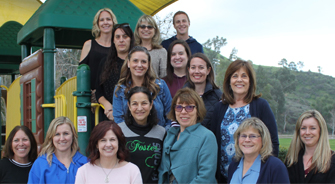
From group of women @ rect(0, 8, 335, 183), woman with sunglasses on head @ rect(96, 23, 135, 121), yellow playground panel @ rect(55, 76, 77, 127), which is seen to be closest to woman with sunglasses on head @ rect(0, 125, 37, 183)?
group of women @ rect(0, 8, 335, 183)

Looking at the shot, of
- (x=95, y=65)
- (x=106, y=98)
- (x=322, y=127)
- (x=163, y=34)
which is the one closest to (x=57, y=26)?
(x=95, y=65)

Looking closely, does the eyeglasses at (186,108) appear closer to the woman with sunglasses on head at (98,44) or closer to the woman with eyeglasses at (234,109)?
the woman with eyeglasses at (234,109)

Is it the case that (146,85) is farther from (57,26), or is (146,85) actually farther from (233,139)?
(57,26)

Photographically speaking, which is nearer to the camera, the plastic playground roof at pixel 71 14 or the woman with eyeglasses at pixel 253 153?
the woman with eyeglasses at pixel 253 153

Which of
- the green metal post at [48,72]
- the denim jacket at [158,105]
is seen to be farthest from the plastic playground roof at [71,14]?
the denim jacket at [158,105]

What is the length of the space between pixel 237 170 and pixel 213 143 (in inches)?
12.2

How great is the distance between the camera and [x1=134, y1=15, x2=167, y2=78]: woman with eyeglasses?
172 inches

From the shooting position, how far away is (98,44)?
183 inches

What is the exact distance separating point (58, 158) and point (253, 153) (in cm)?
196

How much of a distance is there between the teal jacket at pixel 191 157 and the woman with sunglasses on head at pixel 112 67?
1203 millimetres

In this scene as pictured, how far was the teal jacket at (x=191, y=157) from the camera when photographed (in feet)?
9.36

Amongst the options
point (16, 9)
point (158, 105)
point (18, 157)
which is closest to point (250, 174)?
point (158, 105)

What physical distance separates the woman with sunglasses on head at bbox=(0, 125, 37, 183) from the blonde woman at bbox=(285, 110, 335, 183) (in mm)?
2840

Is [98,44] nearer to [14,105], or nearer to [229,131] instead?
[229,131]
